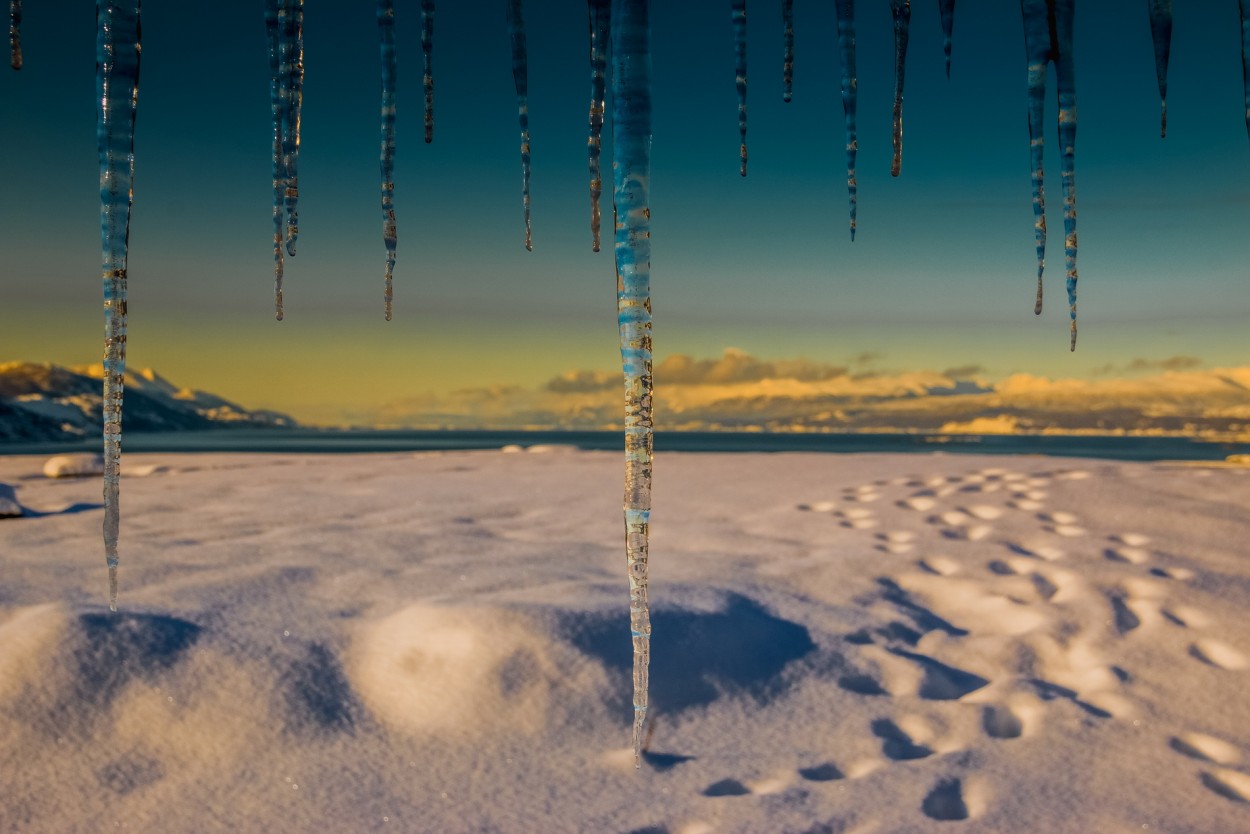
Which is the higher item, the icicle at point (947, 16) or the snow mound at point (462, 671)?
the icicle at point (947, 16)

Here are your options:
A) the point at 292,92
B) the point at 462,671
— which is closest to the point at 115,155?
the point at 292,92

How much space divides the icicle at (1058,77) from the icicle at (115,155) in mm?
1685

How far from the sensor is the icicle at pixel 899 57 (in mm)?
2078

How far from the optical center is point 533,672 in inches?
120

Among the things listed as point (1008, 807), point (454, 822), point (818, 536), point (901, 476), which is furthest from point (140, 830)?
point (901, 476)

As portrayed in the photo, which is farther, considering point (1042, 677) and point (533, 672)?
point (1042, 677)

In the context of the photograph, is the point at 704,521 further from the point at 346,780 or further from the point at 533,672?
the point at 346,780

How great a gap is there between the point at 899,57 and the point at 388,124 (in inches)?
47.9

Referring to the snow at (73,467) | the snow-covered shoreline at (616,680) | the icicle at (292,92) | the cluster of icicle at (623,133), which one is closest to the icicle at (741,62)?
the cluster of icicle at (623,133)

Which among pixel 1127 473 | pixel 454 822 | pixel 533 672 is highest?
pixel 1127 473

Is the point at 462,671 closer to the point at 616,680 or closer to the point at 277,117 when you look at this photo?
the point at 616,680

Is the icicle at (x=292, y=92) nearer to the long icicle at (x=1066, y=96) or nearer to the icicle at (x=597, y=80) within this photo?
the icicle at (x=597, y=80)

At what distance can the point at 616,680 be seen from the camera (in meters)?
3.09

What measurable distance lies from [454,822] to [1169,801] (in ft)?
6.53
